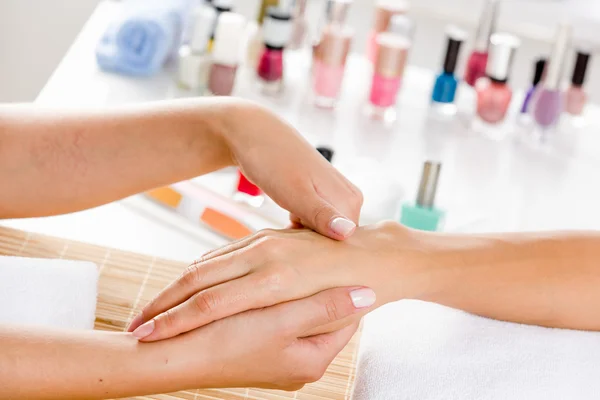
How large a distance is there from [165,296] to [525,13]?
5.01ft

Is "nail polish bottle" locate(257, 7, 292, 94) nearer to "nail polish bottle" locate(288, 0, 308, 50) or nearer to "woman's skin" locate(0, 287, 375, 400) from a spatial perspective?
"nail polish bottle" locate(288, 0, 308, 50)

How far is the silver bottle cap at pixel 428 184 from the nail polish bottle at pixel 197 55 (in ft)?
1.63

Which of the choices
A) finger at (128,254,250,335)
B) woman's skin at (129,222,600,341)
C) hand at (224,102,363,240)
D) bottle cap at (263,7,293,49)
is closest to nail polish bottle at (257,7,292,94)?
bottle cap at (263,7,293,49)

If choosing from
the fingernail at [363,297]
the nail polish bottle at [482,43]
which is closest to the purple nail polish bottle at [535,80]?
the nail polish bottle at [482,43]

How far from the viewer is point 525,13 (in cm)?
219

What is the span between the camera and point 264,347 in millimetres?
906

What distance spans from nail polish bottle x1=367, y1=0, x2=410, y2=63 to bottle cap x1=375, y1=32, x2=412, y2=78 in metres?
0.13

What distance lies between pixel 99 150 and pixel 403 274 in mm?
384

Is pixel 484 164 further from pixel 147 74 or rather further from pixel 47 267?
pixel 47 267

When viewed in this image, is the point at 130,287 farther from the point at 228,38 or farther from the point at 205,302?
the point at 228,38

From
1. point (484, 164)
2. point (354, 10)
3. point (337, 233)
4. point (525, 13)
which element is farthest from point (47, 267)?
point (525, 13)

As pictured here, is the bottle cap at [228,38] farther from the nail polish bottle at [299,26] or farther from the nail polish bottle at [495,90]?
the nail polish bottle at [495,90]

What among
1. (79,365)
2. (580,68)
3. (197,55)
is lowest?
(79,365)

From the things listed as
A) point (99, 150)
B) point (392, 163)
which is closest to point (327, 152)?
point (392, 163)
